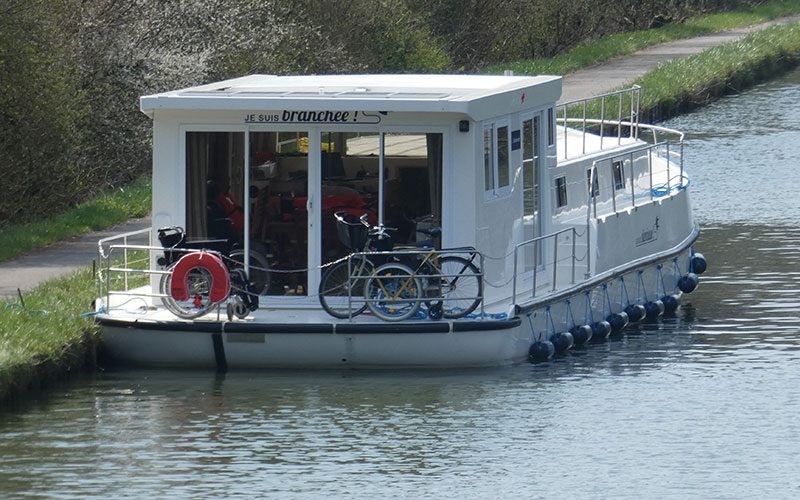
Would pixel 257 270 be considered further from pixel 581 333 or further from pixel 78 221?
pixel 78 221

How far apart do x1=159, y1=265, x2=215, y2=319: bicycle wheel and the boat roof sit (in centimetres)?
148

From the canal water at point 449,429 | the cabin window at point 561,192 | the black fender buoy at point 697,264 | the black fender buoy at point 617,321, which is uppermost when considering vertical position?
the cabin window at point 561,192

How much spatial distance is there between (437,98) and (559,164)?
3.32 m

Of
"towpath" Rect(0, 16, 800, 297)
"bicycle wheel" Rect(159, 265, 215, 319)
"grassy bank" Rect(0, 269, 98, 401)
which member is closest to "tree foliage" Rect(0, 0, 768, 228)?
"towpath" Rect(0, 16, 800, 297)

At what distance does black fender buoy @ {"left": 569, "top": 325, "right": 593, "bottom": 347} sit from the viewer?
1789 centimetres

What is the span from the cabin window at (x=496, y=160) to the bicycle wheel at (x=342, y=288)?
1439 mm

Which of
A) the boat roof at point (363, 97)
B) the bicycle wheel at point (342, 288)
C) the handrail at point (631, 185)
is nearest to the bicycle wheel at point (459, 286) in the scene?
the bicycle wheel at point (342, 288)

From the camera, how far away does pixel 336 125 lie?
53.8 feet

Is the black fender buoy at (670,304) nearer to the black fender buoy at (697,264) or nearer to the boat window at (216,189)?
the black fender buoy at (697,264)

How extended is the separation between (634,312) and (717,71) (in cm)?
2521

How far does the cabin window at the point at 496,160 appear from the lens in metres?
16.8

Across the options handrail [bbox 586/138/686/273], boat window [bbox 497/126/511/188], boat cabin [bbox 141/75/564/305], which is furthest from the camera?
handrail [bbox 586/138/686/273]

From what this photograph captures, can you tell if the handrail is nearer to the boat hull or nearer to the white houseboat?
the white houseboat

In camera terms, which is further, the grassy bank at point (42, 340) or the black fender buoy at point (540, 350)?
the black fender buoy at point (540, 350)
